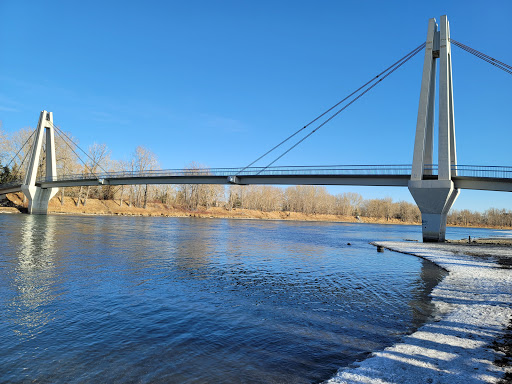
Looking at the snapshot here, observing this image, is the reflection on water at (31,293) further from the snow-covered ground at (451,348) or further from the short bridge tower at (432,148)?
the short bridge tower at (432,148)

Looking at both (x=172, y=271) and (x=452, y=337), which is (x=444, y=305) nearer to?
(x=452, y=337)

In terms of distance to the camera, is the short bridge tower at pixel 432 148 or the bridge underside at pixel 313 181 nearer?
the bridge underside at pixel 313 181

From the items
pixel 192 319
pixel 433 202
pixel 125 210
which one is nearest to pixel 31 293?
pixel 192 319

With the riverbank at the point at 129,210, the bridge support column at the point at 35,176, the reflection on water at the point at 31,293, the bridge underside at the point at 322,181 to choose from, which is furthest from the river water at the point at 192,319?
the riverbank at the point at 129,210

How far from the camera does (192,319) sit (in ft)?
26.9

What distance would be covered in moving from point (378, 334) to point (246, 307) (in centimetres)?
373

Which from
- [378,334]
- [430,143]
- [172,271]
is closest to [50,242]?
[172,271]

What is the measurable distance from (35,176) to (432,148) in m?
68.8

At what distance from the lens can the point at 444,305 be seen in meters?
9.75

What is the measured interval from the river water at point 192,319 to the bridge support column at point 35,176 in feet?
181

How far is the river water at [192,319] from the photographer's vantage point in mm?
5586

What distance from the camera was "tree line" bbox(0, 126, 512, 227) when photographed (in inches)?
2926

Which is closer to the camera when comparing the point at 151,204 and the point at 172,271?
the point at 172,271

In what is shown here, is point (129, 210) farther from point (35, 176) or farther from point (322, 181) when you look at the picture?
point (322, 181)
